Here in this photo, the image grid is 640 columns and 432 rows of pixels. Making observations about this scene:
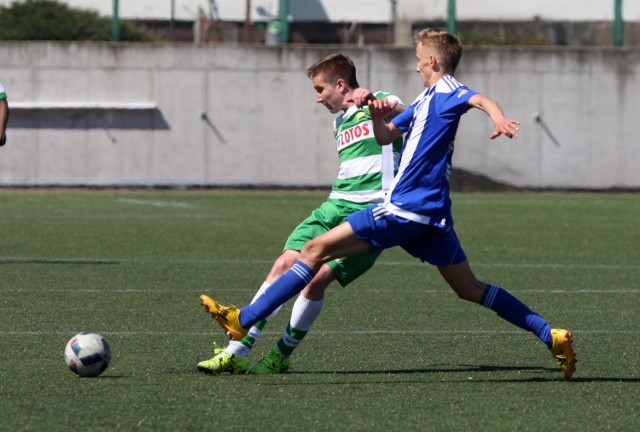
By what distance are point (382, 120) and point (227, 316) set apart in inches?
49.6

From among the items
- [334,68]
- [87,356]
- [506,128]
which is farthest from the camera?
[334,68]

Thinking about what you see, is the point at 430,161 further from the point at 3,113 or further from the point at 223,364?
the point at 3,113

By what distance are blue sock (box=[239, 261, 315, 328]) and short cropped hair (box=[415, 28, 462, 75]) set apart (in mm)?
1280

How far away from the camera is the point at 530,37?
25203 mm

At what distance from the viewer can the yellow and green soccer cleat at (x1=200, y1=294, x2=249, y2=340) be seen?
6.00 metres

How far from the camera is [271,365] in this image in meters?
6.42

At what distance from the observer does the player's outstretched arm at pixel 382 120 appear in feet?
20.1

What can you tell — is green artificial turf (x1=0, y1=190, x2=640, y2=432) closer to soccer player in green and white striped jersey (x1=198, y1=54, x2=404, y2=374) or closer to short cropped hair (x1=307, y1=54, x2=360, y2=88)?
soccer player in green and white striped jersey (x1=198, y1=54, x2=404, y2=374)

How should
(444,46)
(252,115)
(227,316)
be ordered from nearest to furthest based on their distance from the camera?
(227,316)
(444,46)
(252,115)

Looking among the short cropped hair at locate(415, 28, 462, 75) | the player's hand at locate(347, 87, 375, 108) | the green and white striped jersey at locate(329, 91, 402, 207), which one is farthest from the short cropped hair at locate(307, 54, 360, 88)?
the short cropped hair at locate(415, 28, 462, 75)

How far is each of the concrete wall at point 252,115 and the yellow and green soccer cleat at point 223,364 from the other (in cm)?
1711

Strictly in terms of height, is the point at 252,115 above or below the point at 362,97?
below

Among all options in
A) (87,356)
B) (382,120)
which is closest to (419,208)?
(382,120)

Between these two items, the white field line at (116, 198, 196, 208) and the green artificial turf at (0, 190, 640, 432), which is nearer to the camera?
the green artificial turf at (0, 190, 640, 432)
